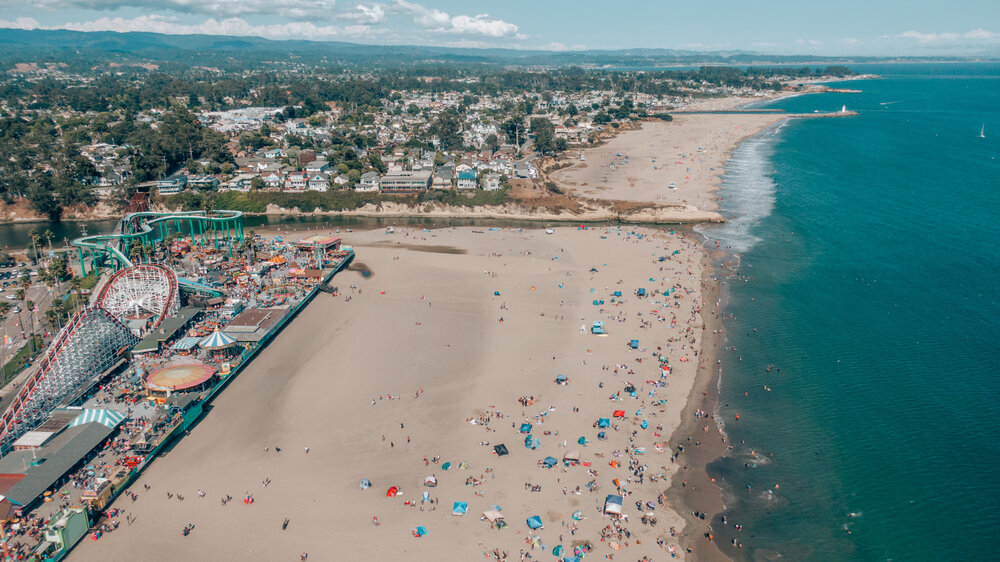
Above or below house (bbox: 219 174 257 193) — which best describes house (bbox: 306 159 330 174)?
above

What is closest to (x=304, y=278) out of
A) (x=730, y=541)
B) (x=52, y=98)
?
(x=730, y=541)

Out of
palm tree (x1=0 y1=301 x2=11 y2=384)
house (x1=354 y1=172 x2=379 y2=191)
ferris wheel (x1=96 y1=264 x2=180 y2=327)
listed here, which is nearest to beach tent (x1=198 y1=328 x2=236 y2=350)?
ferris wheel (x1=96 y1=264 x2=180 y2=327)

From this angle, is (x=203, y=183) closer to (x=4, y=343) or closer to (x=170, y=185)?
(x=170, y=185)

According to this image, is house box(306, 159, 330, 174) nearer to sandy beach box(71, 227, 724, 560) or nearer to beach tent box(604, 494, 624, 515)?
sandy beach box(71, 227, 724, 560)

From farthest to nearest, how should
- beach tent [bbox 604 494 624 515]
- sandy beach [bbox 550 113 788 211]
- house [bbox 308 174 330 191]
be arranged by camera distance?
house [bbox 308 174 330 191], sandy beach [bbox 550 113 788 211], beach tent [bbox 604 494 624 515]

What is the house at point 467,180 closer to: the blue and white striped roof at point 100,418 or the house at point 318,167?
the house at point 318,167

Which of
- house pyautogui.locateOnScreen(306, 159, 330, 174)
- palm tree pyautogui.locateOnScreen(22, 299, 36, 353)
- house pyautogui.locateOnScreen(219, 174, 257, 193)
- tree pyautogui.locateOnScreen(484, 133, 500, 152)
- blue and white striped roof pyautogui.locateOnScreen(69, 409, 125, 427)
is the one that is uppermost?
tree pyautogui.locateOnScreen(484, 133, 500, 152)

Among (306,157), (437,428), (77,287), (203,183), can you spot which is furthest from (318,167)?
(437,428)
